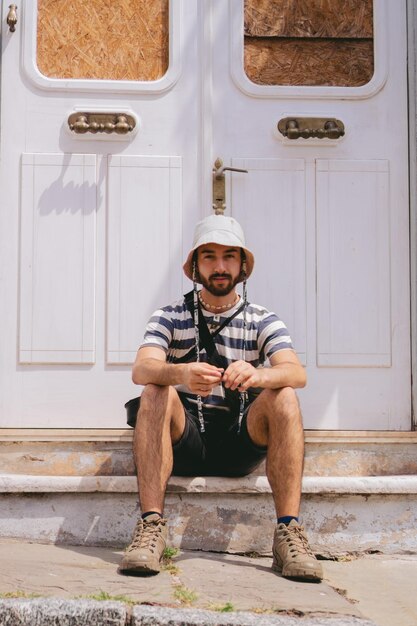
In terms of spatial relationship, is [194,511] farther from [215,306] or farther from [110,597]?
[110,597]

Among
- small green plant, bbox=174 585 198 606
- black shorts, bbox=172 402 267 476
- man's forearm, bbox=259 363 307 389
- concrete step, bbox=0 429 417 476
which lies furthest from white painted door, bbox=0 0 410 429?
small green plant, bbox=174 585 198 606

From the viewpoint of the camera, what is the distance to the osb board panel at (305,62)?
440 cm

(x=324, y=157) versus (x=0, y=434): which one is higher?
(x=324, y=157)

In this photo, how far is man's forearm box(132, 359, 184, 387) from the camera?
3.34 metres

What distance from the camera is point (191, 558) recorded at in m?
3.42

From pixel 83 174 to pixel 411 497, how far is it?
6.80 ft

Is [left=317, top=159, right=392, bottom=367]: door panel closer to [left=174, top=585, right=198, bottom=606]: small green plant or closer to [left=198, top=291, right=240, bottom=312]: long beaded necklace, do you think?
[left=198, top=291, right=240, bottom=312]: long beaded necklace

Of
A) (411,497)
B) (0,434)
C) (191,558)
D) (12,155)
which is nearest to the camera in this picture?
(191,558)

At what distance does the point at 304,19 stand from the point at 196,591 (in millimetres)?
2784

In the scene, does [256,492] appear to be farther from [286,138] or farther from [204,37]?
[204,37]

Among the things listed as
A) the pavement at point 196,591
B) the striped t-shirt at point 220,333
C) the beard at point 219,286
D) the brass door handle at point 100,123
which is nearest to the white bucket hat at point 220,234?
the beard at point 219,286

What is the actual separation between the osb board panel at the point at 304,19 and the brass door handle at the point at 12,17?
1096 millimetres

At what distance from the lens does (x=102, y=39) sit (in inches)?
172

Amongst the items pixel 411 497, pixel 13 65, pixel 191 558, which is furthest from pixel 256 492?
pixel 13 65
